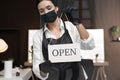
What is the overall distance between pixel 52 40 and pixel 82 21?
4138mm

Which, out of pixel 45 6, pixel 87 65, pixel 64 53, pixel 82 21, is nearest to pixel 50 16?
pixel 45 6

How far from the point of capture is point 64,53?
1282mm

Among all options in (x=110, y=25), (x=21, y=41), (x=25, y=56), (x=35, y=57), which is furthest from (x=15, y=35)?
(x=35, y=57)

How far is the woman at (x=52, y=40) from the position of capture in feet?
4.15

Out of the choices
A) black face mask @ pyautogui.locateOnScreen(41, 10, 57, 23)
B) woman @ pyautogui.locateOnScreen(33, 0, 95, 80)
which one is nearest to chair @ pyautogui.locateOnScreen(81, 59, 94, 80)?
woman @ pyautogui.locateOnScreen(33, 0, 95, 80)

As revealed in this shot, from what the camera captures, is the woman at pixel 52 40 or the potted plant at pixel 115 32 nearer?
the woman at pixel 52 40

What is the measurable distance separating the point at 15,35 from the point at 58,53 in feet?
14.4

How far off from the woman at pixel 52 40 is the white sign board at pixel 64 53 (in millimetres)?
28

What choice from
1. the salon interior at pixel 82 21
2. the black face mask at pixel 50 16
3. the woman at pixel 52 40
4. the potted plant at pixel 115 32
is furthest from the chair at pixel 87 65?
the potted plant at pixel 115 32

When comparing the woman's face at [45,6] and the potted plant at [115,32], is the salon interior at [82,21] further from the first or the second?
the woman's face at [45,6]

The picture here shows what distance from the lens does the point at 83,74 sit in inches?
51.5

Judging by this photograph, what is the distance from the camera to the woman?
4.15 ft

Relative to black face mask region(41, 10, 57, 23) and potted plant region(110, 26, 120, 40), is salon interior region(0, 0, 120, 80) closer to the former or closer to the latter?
Answer: potted plant region(110, 26, 120, 40)

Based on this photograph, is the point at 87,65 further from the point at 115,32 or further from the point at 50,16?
the point at 115,32
